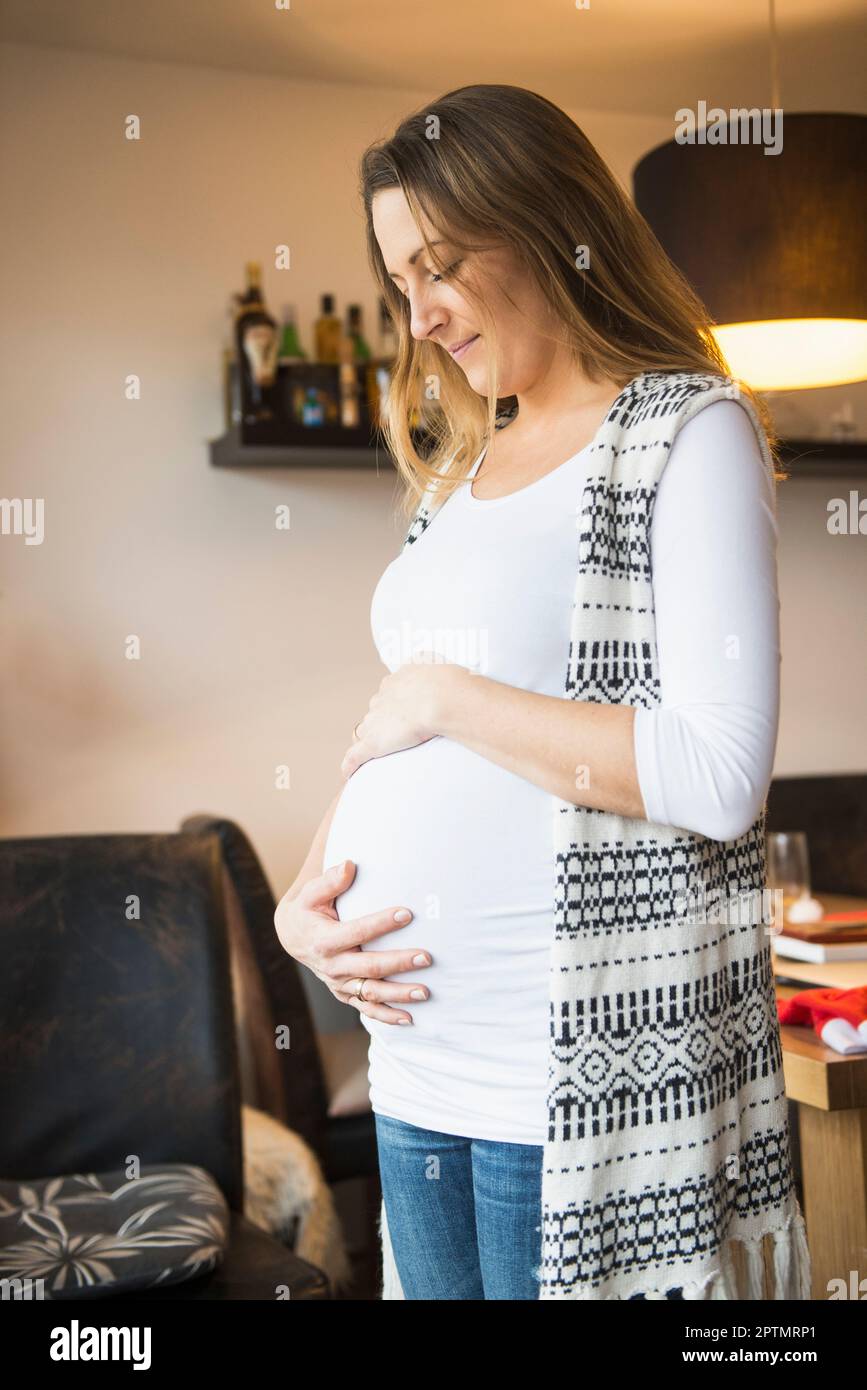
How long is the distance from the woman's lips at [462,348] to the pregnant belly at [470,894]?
0.98 ft

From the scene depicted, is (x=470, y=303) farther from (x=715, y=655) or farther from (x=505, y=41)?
(x=505, y=41)

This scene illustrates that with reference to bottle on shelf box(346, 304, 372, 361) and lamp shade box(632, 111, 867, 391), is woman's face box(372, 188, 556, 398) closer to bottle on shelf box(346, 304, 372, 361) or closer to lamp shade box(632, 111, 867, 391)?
lamp shade box(632, 111, 867, 391)

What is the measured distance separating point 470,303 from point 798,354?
41.7 inches

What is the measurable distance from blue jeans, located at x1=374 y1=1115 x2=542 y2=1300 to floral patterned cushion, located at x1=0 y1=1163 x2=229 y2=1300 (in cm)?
54

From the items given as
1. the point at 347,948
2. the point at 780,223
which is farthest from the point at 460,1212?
the point at 780,223

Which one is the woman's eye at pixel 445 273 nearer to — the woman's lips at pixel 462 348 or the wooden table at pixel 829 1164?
the woman's lips at pixel 462 348

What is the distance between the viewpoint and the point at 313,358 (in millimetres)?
2670

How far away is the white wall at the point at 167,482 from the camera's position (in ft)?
8.25

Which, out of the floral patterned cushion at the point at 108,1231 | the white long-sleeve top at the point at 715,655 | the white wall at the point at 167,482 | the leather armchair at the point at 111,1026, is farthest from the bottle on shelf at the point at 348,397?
the white long-sleeve top at the point at 715,655

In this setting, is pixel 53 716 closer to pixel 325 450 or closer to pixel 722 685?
pixel 325 450

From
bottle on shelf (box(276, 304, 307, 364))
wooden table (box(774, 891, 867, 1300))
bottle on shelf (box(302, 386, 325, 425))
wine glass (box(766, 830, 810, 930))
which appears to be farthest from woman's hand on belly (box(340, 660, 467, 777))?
bottle on shelf (box(276, 304, 307, 364))

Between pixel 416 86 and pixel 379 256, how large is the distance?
5.94ft
